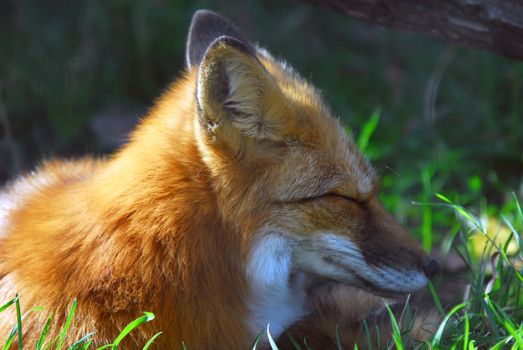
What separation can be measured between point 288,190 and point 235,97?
0.39m

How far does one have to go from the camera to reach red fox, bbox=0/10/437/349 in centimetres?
274

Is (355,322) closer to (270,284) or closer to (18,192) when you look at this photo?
(270,284)

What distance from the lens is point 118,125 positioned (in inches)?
223

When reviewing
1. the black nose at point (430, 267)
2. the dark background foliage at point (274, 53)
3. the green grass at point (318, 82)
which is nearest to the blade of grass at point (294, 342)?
the black nose at point (430, 267)

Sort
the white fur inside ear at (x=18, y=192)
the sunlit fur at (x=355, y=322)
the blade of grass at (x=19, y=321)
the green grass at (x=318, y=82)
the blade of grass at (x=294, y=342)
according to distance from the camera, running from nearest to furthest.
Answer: the blade of grass at (x=19, y=321) < the blade of grass at (x=294, y=342) < the sunlit fur at (x=355, y=322) < the white fur inside ear at (x=18, y=192) < the green grass at (x=318, y=82)

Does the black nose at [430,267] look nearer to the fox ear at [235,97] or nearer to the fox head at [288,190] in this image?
the fox head at [288,190]

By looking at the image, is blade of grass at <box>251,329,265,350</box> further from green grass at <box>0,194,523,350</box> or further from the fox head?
the fox head

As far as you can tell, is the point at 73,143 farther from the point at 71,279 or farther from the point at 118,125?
the point at 71,279

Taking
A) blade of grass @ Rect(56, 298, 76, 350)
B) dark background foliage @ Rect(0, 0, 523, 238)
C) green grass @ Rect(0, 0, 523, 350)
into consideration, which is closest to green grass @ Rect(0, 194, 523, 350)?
blade of grass @ Rect(56, 298, 76, 350)

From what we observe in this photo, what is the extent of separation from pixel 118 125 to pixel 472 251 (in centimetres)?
282

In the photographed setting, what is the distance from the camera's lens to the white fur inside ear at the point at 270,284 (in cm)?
283

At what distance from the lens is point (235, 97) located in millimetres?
2771

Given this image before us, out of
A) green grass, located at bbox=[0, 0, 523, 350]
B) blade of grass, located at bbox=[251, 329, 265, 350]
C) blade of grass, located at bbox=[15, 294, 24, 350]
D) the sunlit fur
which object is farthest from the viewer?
green grass, located at bbox=[0, 0, 523, 350]

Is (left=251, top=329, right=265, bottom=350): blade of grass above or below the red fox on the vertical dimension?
below
